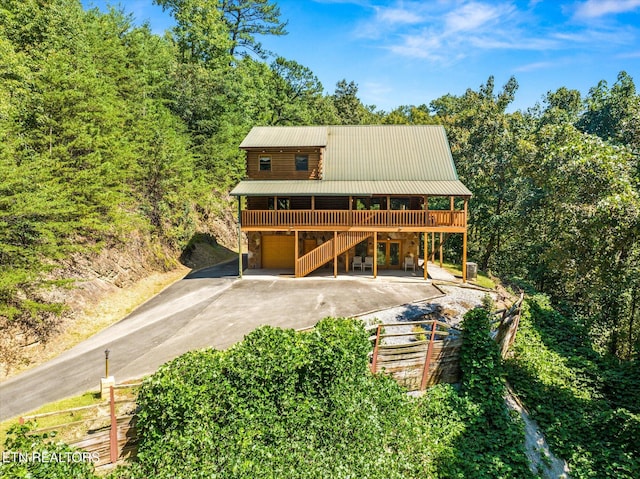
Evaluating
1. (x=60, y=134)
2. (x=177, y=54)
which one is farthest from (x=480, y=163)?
(x=177, y=54)

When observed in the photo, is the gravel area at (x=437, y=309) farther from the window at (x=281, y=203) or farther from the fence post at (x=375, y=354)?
the window at (x=281, y=203)

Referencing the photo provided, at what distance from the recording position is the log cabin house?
2008cm

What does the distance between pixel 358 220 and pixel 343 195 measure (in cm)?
170

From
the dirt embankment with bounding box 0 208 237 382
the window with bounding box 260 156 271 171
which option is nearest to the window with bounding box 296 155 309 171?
the window with bounding box 260 156 271 171

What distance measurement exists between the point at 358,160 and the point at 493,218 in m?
11.6

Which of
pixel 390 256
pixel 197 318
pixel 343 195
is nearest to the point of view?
pixel 197 318

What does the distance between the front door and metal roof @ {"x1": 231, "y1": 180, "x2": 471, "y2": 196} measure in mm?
3929

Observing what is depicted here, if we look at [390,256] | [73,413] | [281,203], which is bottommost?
[73,413]

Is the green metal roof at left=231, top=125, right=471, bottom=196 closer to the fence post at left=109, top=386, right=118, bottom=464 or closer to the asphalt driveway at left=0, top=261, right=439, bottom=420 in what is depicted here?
the asphalt driveway at left=0, top=261, right=439, bottom=420

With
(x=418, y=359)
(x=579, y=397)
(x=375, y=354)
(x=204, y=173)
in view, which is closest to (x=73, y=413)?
(x=375, y=354)

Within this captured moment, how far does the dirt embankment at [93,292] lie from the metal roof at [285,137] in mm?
8416

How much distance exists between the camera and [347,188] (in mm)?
20547

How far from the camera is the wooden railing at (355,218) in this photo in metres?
20.0

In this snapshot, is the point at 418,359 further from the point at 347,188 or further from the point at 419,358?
the point at 347,188
